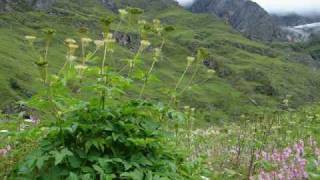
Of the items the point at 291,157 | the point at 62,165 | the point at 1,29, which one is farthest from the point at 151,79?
the point at 1,29

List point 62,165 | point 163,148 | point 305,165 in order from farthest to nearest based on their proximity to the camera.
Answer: point 305,165, point 163,148, point 62,165

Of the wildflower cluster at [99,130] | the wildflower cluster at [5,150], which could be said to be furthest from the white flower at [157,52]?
the wildflower cluster at [5,150]

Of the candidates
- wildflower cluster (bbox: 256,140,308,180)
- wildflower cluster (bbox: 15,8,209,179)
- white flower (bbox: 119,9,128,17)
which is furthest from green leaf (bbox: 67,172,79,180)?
wildflower cluster (bbox: 256,140,308,180)

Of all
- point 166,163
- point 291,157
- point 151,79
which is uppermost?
point 151,79

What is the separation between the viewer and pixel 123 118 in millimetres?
6664

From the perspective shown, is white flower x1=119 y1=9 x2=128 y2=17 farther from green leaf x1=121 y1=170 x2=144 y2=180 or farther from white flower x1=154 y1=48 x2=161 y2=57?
green leaf x1=121 y1=170 x2=144 y2=180

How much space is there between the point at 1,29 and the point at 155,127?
19587cm

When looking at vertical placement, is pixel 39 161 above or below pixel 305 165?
above

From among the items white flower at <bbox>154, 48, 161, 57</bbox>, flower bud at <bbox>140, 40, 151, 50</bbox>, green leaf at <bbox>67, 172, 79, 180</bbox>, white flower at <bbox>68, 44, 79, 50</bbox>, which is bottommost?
green leaf at <bbox>67, 172, 79, 180</bbox>

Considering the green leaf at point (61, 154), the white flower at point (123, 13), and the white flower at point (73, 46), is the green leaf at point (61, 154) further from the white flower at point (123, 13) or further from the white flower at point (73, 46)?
the white flower at point (123, 13)

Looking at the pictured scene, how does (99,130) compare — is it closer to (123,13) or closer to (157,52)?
(157,52)

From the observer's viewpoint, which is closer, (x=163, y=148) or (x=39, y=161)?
(x=39, y=161)

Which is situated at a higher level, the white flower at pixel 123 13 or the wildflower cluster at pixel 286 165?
the white flower at pixel 123 13

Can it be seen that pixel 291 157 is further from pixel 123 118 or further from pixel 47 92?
pixel 47 92
